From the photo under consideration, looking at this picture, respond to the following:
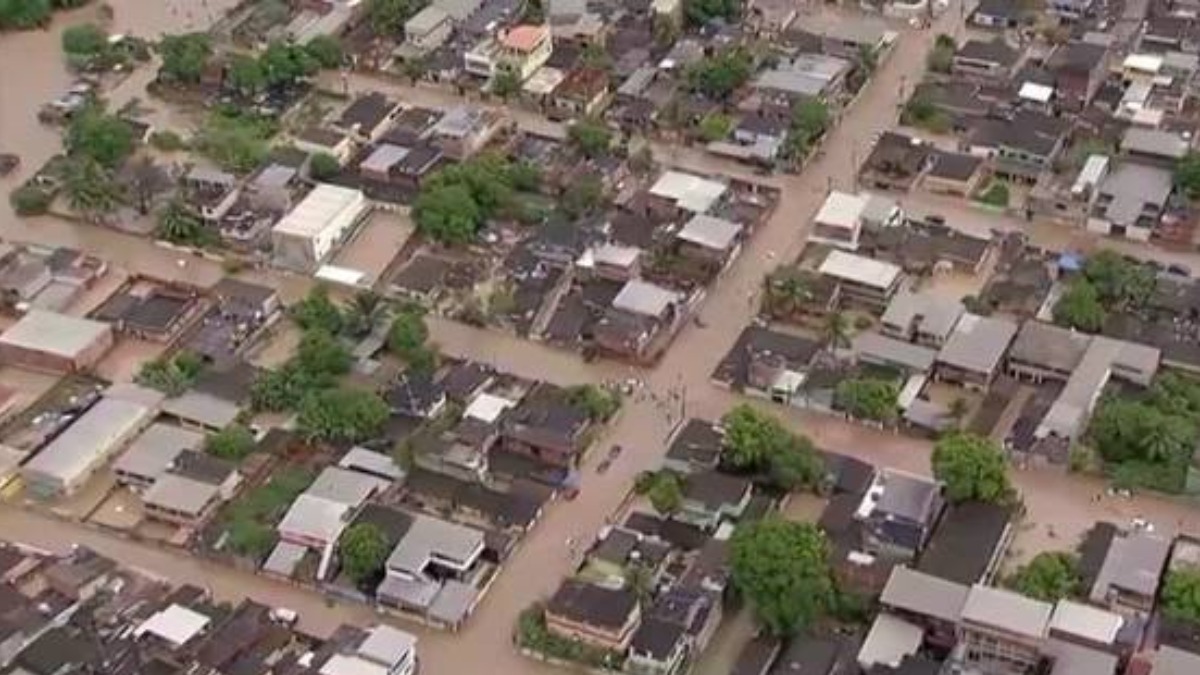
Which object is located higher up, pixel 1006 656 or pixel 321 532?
pixel 1006 656

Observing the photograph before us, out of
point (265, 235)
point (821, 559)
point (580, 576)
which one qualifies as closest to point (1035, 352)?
point (821, 559)

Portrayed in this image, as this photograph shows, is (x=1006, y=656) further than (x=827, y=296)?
No

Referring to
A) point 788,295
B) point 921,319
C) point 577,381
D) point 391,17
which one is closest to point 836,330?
point 788,295

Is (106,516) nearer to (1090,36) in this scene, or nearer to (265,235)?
(265,235)

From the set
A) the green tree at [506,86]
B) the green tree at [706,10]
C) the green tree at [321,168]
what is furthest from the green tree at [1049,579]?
the green tree at [706,10]

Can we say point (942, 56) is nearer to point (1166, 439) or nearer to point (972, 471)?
point (1166, 439)

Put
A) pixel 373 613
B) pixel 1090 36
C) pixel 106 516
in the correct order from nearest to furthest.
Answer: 1. pixel 373 613
2. pixel 106 516
3. pixel 1090 36

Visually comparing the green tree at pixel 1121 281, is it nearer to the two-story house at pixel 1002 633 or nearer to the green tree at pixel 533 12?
the two-story house at pixel 1002 633
